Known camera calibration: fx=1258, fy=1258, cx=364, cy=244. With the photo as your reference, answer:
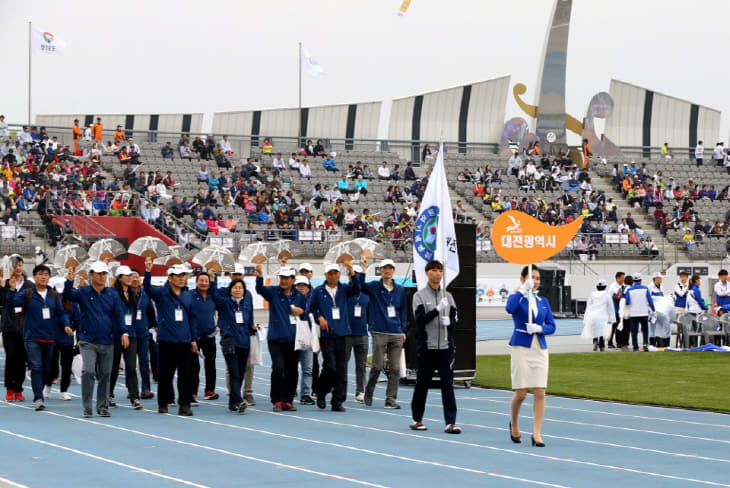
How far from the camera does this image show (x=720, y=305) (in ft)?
92.4

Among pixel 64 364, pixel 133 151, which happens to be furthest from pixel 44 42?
pixel 64 364

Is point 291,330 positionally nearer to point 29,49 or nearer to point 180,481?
point 180,481

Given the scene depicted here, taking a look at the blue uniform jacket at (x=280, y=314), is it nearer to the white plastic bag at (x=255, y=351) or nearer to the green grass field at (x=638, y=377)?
the white plastic bag at (x=255, y=351)

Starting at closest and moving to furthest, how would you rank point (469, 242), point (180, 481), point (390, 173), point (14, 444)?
point (180, 481), point (14, 444), point (469, 242), point (390, 173)

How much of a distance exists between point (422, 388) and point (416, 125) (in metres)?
46.1

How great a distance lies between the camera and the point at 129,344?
16656 mm

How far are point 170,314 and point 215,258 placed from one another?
36.5 feet

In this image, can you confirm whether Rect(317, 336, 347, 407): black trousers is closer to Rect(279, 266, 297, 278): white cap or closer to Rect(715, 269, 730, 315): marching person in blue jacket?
Rect(279, 266, 297, 278): white cap

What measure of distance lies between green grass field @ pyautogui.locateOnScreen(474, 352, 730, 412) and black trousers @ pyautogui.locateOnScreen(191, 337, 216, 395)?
4.50m

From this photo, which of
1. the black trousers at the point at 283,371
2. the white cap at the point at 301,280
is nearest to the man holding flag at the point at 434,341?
the black trousers at the point at 283,371

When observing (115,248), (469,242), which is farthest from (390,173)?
(469,242)

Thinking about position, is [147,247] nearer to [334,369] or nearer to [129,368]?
[129,368]

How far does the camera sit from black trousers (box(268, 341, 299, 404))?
15.8m

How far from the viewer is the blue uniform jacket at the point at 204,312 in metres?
16.1
